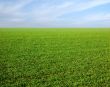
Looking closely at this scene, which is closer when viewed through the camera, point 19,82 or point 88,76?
point 19,82

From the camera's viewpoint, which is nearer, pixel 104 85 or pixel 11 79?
pixel 104 85

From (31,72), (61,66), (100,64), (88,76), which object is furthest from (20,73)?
(100,64)

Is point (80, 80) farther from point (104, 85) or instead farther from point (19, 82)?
point (19, 82)

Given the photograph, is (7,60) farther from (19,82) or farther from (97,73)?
(97,73)

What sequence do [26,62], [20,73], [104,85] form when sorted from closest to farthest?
[104,85] < [20,73] < [26,62]

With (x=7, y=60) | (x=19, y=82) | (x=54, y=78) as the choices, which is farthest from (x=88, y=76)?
(x=7, y=60)

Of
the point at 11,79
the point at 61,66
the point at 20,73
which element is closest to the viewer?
the point at 11,79

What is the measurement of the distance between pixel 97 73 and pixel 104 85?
1.34 metres

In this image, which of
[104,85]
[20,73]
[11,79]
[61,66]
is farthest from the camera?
[61,66]

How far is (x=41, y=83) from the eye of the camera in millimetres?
7082

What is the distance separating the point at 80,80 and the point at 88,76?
677 mm

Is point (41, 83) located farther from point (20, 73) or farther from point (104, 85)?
point (104, 85)

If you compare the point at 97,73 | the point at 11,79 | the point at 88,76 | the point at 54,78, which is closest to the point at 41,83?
the point at 54,78

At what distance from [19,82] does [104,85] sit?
10.7 ft
